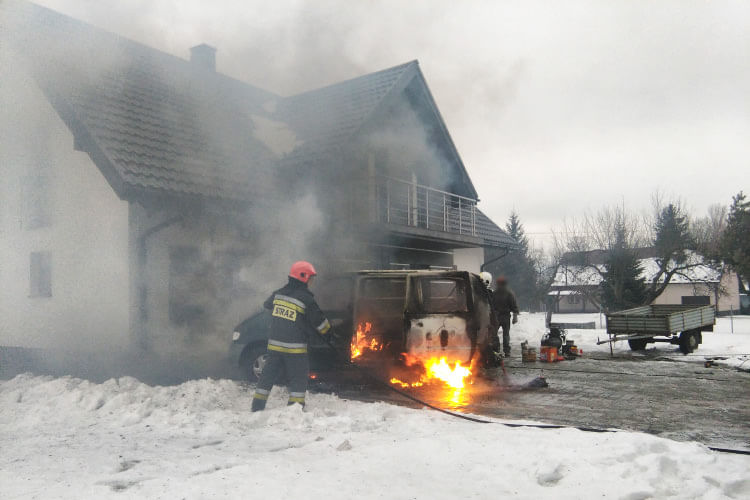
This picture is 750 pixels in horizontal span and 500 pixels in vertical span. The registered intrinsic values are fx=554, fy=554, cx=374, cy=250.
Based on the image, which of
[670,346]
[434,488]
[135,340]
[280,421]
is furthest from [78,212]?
[670,346]

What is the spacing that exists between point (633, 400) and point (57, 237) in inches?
408

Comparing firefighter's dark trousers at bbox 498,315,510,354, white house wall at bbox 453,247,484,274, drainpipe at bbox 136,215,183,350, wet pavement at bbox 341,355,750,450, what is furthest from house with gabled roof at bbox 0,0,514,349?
white house wall at bbox 453,247,484,274

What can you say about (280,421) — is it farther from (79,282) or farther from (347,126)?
(347,126)

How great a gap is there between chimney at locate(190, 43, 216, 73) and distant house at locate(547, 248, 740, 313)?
2100 centimetres

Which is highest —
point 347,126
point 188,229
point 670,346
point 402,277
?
point 347,126

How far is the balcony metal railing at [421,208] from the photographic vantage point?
47.7 feet

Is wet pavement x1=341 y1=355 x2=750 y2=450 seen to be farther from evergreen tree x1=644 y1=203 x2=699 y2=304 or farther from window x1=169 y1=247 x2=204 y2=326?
evergreen tree x1=644 y1=203 x2=699 y2=304

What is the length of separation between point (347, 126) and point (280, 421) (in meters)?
9.23

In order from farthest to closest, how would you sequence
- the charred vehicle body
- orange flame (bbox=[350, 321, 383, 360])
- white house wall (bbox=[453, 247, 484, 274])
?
white house wall (bbox=[453, 247, 484, 274]), the charred vehicle body, orange flame (bbox=[350, 321, 383, 360])

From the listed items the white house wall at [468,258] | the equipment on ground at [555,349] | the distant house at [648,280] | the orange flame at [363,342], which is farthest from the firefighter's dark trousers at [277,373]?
the distant house at [648,280]

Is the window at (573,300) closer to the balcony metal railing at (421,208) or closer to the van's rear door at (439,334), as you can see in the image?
the balcony metal railing at (421,208)

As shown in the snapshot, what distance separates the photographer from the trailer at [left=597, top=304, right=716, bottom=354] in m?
11.7

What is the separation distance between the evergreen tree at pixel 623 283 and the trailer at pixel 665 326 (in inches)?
558

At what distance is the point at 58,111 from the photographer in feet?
34.0
